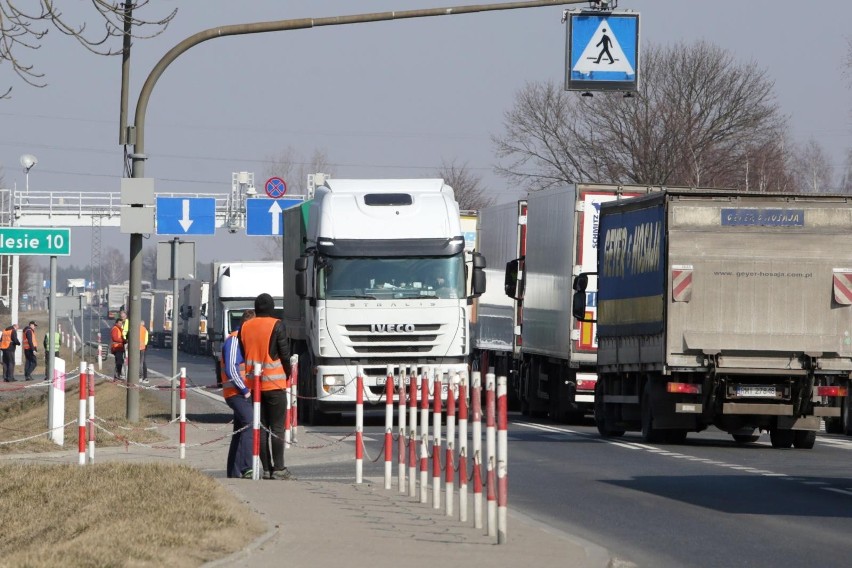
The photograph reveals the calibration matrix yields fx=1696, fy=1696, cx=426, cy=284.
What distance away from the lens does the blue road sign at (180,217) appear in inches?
1164

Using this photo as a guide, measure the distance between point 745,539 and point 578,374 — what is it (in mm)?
16029

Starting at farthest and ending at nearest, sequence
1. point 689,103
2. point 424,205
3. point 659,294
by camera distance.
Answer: point 689,103, point 424,205, point 659,294

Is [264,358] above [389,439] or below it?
above

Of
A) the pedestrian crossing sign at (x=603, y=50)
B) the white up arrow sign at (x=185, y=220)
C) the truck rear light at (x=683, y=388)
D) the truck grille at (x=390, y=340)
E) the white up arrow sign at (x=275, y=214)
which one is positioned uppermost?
the pedestrian crossing sign at (x=603, y=50)

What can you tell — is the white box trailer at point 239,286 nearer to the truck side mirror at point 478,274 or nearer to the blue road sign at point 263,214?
the blue road sign at point 263,214

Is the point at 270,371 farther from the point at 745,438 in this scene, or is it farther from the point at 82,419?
the point at 745,438

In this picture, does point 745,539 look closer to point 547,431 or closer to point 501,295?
point 547,431

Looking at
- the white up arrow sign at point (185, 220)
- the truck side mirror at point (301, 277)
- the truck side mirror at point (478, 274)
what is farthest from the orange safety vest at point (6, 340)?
the truck side mirror at point (478, 274)

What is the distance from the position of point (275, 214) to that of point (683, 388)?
87.0 ft

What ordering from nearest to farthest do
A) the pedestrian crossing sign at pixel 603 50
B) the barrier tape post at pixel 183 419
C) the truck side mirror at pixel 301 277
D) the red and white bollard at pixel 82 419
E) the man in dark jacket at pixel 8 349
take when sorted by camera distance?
the red and white bollard at pixel 82 419 < the barrier tape post at pixel 183 419 < the pedestrian crossing sign at pixel 603 50 < the truck side mirror at pixel 301 277 < the man in dark jacket at pixel 8 349

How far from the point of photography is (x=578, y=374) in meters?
28.2

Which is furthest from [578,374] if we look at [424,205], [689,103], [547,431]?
[689,103]

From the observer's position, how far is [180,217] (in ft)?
97.8

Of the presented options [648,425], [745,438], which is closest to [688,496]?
[648,425]
